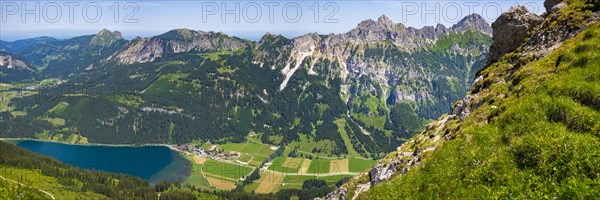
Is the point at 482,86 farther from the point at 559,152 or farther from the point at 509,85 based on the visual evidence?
the point at 559,152

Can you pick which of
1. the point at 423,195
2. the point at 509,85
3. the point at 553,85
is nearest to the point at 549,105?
the point at 553,85

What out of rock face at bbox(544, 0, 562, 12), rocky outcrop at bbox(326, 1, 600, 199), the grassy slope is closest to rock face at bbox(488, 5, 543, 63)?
rocky outcrop at bbox(326, 1, 600, 199)

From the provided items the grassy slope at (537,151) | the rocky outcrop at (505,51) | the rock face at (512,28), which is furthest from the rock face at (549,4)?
the grassy slope at (537,151)

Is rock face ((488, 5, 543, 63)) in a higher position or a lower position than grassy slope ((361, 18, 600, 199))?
higher

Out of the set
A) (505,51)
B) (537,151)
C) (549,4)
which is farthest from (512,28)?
(537,151)

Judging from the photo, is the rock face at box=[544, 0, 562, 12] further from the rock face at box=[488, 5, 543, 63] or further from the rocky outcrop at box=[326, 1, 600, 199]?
the rocky outcrop at box=[326, 1, 600, 199]

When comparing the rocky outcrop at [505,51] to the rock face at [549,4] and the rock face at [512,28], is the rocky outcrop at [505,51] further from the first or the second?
the rock face at [549,4]
